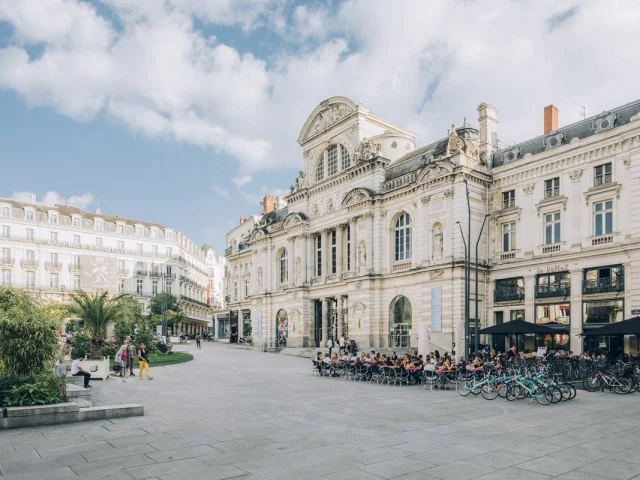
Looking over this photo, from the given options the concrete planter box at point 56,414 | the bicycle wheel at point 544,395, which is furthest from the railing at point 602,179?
the concrete planter box at point 56,414

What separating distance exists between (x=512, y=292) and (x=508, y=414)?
2228 cm

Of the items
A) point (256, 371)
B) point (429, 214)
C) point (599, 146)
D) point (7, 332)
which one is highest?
point (599, 146)

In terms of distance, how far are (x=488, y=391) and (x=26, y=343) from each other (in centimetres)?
1458

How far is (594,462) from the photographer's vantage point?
386 inches

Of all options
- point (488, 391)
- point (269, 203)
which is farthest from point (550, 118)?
point (269, 203)

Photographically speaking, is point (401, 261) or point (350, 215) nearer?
point (401, 261)

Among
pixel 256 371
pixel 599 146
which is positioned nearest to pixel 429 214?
pixel 599 146

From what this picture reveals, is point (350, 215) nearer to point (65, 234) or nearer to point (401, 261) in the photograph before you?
point (401, 261)

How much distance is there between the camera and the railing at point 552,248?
33719mm

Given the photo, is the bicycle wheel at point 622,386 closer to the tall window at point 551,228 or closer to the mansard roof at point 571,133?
the tall window at point 551,228

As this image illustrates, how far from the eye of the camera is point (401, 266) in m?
42.3

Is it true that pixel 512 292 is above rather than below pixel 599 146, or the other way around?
below

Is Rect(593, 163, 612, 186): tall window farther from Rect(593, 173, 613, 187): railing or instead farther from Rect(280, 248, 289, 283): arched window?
Rect(280, 248, 289, 283): arched window

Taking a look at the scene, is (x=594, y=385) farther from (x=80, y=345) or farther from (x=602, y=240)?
(x=80, y=345)
